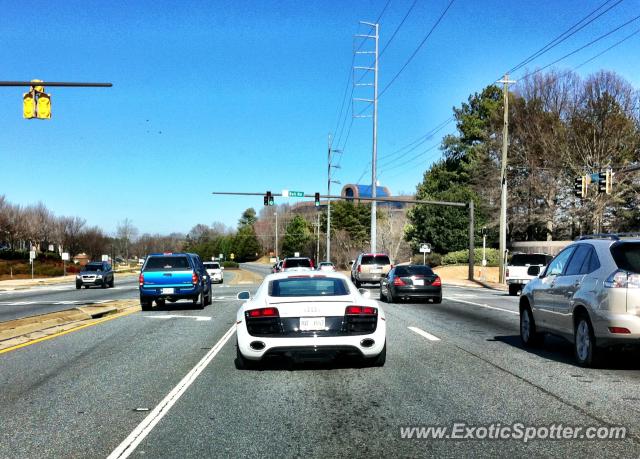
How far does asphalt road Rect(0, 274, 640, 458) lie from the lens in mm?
5621

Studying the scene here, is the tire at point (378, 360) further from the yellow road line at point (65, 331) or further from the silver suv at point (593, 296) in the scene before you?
the yellow road line at point (65, 331)

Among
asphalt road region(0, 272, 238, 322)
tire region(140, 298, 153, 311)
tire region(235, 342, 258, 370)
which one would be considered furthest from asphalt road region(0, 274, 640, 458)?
asphalt road region(0, 272, 238, 322)

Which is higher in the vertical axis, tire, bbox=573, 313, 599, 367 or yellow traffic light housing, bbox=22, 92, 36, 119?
yellow traffic light housing, bbox=22, 92, 36, 119

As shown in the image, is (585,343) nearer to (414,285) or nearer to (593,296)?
(593,296)

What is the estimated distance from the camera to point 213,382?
853 centimetres

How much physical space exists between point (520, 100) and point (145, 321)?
157 feet

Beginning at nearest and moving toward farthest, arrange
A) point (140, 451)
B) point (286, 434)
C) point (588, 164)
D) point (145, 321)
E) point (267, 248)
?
point (140, 451)
point (286, 434)
point (145, 321)
point (588, 164)
point (267, 248)

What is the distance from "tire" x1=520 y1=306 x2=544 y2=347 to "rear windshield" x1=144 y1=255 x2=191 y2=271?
12.3m

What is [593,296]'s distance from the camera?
29.8 ft

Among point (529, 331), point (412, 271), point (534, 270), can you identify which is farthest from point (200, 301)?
point (529, 331)

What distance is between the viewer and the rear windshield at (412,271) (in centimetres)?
2353

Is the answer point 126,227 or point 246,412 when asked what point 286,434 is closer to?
point 246,412

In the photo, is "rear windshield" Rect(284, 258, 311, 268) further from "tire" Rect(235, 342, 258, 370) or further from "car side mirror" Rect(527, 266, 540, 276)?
"tire" Rect(235, 342, 258, 370)

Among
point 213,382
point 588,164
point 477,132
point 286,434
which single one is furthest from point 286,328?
point 477,132
